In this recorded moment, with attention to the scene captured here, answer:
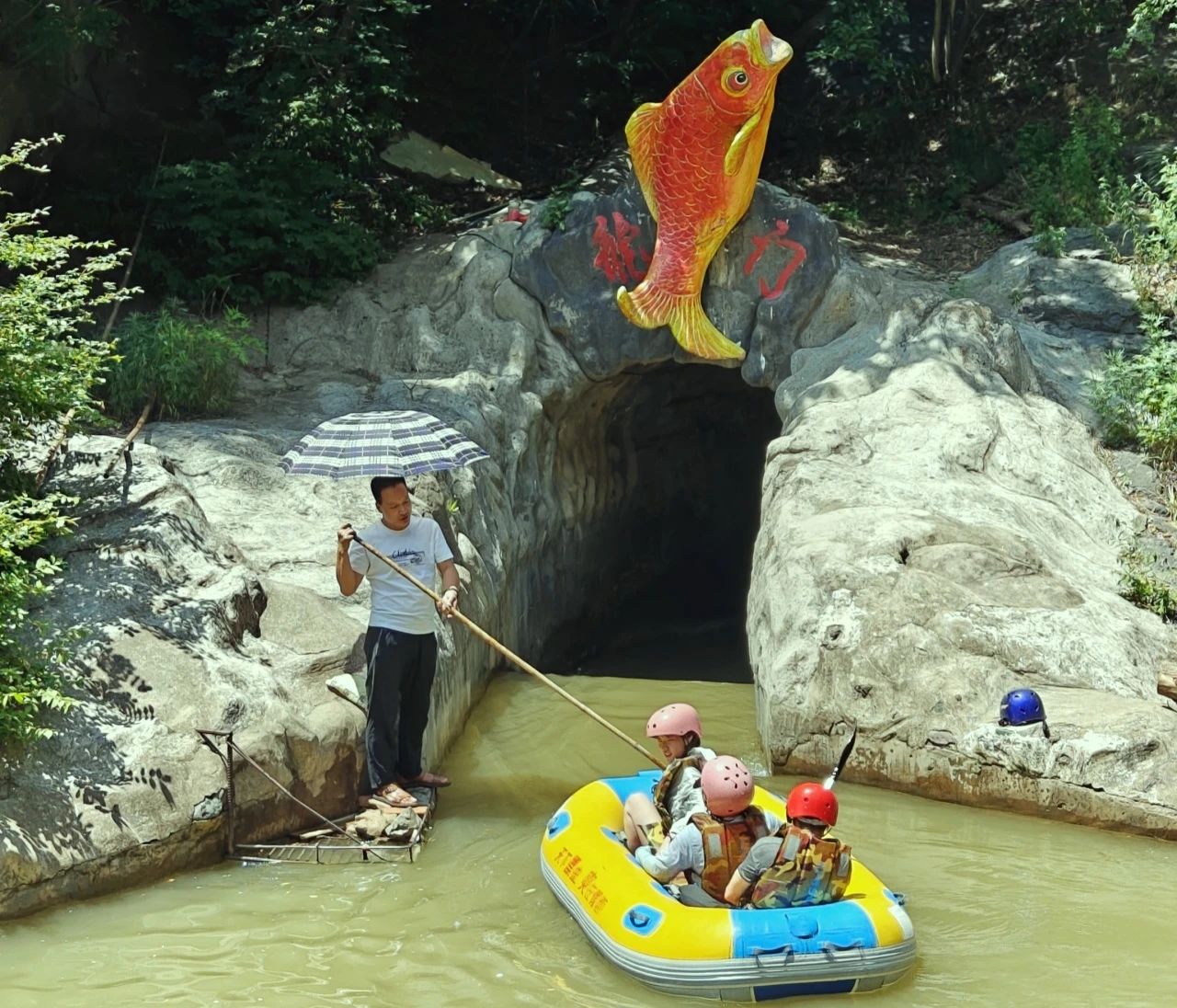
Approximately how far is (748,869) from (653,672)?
7.47 m

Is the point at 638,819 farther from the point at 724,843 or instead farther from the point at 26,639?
the point at 26,639

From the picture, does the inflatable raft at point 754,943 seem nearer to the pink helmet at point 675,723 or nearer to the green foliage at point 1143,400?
the pink helmet at point 675,723

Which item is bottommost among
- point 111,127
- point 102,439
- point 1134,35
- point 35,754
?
point 35,754

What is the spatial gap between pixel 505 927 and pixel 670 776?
0.97 meters

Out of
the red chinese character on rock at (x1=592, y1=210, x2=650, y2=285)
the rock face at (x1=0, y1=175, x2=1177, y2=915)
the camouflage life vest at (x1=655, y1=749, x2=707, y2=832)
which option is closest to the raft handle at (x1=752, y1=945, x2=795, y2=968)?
the camouflage life vest at (x1=655, y1=749, x2=707, y2=832)

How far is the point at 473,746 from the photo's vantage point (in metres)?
8.62

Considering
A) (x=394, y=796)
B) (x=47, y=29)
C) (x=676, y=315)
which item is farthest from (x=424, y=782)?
(x=47, y=29)

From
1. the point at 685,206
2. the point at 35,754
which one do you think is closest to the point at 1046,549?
the point at 685,206

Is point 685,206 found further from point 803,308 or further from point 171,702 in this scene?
point 171,702

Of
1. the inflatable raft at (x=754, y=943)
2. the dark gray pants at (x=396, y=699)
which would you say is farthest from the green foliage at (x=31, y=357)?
the inflatable raft at (x=754, y=943)

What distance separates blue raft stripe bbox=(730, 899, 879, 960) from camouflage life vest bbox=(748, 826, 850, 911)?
0.07m

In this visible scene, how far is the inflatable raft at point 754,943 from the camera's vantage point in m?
5.30

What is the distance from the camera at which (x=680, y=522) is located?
16.4 meters

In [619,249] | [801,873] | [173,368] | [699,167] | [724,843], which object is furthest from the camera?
[619,249]
